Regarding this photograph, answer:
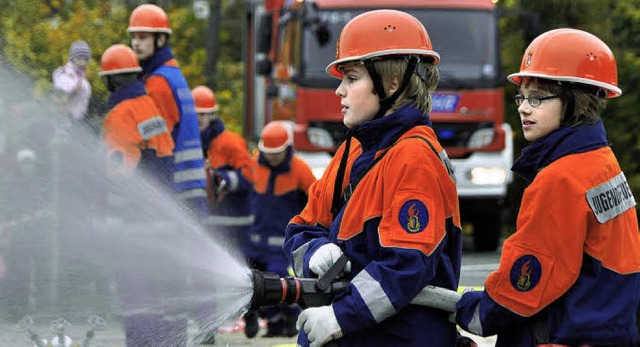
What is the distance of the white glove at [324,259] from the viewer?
3.92 m

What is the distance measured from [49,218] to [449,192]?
3.15m

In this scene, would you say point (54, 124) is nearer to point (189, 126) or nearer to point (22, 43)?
point (189, 126)

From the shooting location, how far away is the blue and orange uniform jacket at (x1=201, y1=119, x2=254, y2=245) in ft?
35.8

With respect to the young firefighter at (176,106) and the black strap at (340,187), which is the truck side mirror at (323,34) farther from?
the black strap at (340,187)

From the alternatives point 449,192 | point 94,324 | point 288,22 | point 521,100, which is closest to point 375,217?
point 449,192

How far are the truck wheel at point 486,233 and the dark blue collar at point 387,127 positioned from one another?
11064 millimetres

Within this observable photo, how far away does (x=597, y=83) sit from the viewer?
4.01 metres

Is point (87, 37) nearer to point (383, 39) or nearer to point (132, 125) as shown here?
point (132, 125)

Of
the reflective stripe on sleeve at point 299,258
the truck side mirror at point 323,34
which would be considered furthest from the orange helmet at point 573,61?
the truck side mirror at point 323,34

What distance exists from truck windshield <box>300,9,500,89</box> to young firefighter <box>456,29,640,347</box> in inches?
367

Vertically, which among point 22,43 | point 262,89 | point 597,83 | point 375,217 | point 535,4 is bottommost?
point 262,89

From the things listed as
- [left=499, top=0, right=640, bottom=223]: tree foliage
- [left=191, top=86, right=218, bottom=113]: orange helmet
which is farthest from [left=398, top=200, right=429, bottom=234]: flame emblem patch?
[left=499, top=0, right=640, bottom=223]: tree foliage

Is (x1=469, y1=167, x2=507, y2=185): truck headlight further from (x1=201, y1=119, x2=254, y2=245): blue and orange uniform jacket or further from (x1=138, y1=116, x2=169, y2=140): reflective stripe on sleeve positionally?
(x1=138, y1=116, x2=169, y2=140): reflective stripe on sleeve

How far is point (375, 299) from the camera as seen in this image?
3.79m
